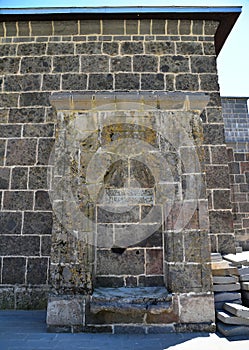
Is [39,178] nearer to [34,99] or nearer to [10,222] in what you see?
[10,222]

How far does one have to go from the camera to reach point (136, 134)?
10.5ft

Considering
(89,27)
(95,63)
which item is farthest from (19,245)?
(89,27)

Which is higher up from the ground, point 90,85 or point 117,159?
point 90,85

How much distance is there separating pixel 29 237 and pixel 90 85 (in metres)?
2.52

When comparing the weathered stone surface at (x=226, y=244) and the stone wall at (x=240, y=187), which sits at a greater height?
the stone wall at (x=240, y=187)

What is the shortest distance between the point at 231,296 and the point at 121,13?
4.39m

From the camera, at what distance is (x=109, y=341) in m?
2.54

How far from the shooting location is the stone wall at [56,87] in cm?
402

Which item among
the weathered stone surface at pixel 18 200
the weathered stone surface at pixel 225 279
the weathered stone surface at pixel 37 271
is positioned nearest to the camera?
the weathered stone surface at pixel 225 279

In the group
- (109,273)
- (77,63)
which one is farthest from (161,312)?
(77,63)

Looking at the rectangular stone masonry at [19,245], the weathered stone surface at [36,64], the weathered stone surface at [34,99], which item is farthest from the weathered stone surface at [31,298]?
the weathered stone surface at [36,64]

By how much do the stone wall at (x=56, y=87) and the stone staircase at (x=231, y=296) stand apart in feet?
2.69

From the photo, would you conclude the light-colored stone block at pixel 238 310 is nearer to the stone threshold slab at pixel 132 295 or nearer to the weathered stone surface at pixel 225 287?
the weathered stone surface at pixel 225 287

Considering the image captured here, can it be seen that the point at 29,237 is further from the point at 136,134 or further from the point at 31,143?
the point at 136,134
